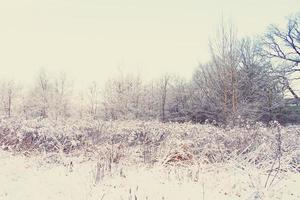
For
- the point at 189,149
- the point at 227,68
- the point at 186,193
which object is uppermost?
the point at 227,68

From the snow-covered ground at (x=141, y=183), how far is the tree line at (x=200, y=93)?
1097cm

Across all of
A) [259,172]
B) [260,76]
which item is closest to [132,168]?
[259,172]

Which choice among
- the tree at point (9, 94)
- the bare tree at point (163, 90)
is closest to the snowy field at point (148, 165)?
the bare tree at point (163, 90)

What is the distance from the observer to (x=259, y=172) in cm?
869

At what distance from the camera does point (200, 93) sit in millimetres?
42281

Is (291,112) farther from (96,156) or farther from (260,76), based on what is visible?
(96,156)

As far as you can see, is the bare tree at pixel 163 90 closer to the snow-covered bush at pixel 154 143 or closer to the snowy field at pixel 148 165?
the snow-covered bush at pixel 154 143

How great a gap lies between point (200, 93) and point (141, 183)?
35.0m

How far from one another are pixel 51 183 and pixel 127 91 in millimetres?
49252

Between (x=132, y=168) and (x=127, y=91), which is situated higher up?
(x=127, y=91)

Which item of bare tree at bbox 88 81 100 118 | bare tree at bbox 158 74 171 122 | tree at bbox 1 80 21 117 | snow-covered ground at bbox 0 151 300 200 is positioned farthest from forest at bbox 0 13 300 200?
tree at bbox 1 80 21 117

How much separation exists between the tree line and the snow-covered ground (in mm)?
10974

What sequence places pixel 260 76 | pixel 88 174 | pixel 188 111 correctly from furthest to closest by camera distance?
pixel 188 111 → pixel 260 76 → pixel 88 174

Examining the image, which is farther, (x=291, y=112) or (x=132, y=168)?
(x=291, y=112)
